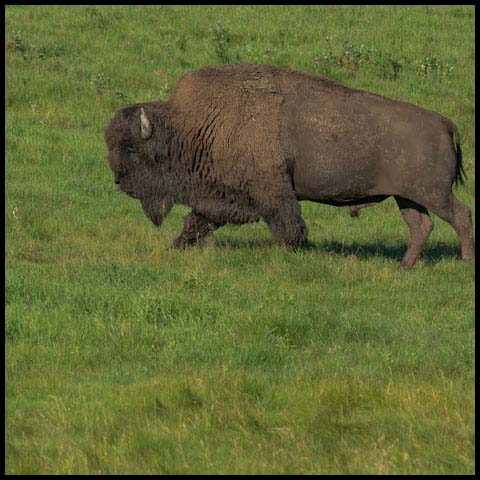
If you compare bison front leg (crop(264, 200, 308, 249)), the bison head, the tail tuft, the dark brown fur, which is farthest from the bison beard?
the tail tuft

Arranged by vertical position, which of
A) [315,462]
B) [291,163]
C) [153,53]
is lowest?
[315,462]

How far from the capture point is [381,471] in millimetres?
6133

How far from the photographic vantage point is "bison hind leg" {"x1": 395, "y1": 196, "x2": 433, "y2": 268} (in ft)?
40.0

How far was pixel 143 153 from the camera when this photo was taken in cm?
1283

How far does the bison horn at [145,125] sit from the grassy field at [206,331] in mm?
1145

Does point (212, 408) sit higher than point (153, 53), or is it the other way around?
point (153, 53)

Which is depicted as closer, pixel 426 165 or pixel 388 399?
pixel 388 399

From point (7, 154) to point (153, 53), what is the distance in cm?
530

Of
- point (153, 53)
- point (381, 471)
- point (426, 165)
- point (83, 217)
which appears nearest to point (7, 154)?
point (83, 217)

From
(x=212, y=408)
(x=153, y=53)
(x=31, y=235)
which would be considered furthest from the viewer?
(x=153, y=53)

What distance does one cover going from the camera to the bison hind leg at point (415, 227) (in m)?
12.2

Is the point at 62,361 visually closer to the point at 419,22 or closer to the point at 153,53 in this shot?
the point at 153,53

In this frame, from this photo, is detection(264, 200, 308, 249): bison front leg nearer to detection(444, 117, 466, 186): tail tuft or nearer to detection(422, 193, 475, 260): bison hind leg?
detection(422, 193, 475, 260): bison hind leg

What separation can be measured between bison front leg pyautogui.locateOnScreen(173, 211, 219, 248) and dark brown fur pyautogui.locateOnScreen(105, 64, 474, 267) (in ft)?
0.06
